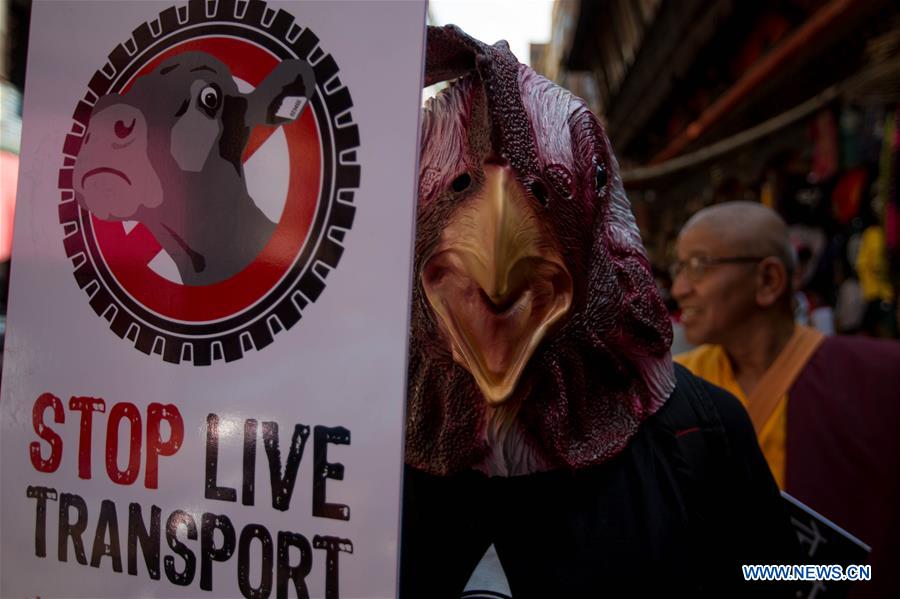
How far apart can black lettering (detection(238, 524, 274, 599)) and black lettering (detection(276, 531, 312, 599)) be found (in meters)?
0.01

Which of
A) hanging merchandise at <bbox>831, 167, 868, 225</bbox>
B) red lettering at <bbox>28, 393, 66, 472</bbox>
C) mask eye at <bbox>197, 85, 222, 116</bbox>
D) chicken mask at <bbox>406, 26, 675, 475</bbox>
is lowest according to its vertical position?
red lettering at <bbox>28, 393, 66, 472</bbox>

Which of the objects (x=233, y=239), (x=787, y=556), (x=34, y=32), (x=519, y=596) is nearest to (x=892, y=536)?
(x=787, y=556)

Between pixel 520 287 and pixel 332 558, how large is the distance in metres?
0.45

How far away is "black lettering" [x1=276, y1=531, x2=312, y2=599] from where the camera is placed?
79 centimetres

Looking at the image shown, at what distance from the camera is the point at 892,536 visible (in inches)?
87.4

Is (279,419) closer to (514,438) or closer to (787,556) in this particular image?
(514,438)

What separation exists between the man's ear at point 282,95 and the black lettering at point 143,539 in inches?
20.4

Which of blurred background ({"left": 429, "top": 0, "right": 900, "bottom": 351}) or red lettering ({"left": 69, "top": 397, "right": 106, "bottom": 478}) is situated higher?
blurred background ({"left": 429, "top": 0, "right": 900, "bottom": 351})

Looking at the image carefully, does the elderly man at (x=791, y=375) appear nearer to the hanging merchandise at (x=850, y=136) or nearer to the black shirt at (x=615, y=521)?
the black shirt at (x=615, y=521)

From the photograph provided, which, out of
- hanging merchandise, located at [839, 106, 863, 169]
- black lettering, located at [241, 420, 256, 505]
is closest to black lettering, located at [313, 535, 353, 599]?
black lettering, located at [241, 420, 256, 505]

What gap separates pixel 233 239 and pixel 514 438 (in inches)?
21.5
